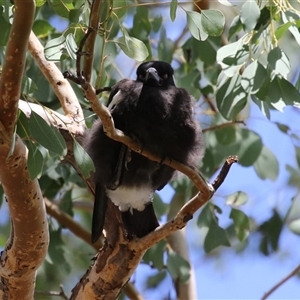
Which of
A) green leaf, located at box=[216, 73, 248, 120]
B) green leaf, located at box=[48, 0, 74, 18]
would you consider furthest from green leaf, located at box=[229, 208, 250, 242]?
green leaf, located at box=[48, 0, 74, 18]

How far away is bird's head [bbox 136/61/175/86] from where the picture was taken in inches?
95.0

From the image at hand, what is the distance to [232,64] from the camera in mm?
2283

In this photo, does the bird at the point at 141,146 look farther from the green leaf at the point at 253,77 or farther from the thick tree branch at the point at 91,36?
the thick tree branch at the point at 91,36

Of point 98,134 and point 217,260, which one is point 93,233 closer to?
point 98,134

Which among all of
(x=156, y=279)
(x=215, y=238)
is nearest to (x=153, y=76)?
(x=215, y=238)

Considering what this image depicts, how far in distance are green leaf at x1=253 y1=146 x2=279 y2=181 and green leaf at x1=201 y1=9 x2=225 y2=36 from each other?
4.62ft

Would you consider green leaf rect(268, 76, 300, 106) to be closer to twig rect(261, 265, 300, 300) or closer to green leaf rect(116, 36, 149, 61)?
green leaf rect(116, 36, 149, 61)

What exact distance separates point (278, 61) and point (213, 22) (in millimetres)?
390

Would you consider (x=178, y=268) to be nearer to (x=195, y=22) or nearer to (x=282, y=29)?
(x=282, y=29)

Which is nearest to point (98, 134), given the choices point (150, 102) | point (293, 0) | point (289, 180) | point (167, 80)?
point (150, 102)

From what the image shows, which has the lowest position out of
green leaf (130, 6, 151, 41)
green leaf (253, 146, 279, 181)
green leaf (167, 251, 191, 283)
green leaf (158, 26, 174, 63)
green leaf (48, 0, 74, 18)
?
green leaf (167, 251, 191, 283)

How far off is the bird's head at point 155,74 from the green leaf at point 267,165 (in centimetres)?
82

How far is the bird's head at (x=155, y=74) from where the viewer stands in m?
2.41

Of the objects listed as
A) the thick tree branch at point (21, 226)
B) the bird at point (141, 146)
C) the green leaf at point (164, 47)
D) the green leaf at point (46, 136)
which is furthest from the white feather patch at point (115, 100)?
the green leaf at point (164, 47)
